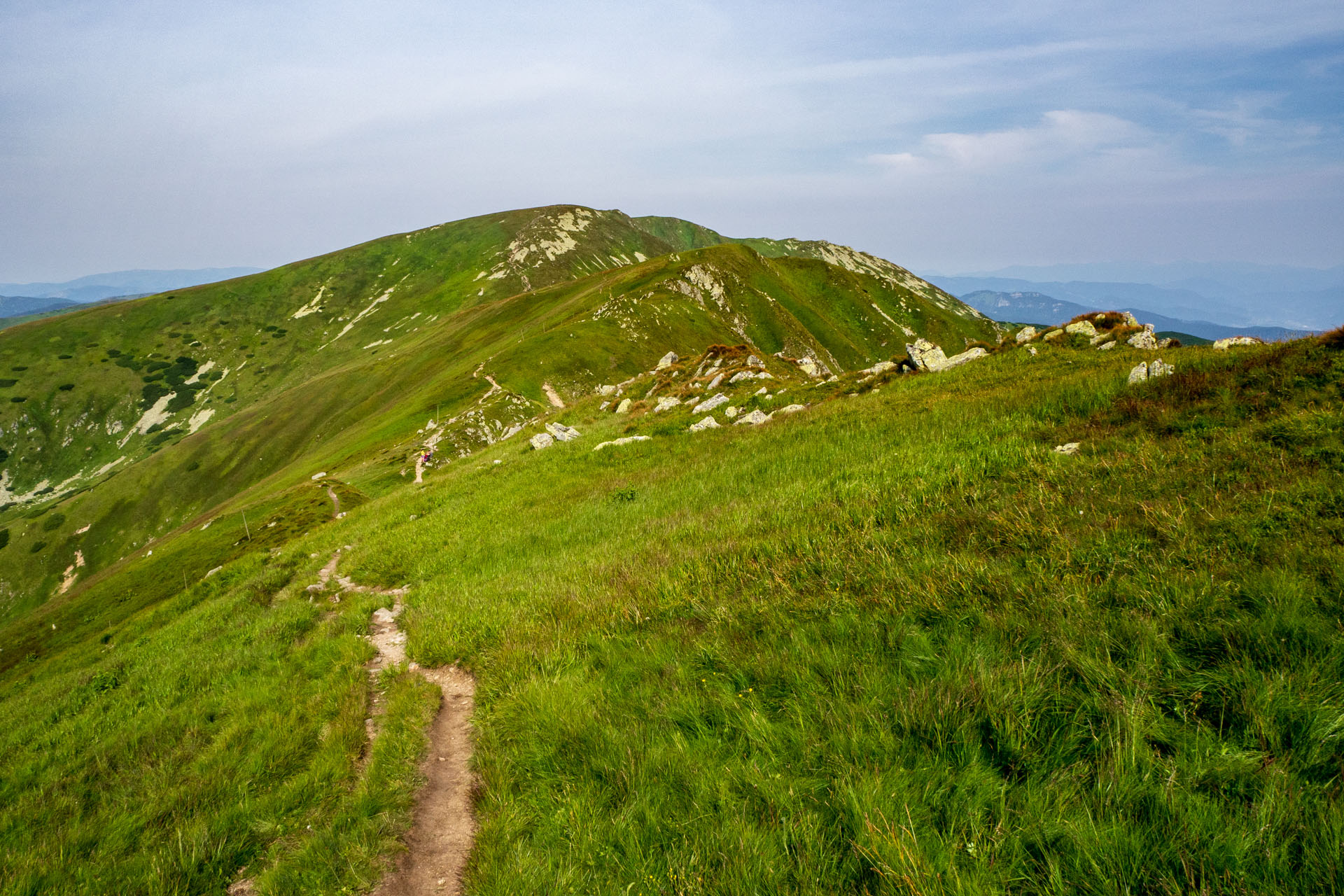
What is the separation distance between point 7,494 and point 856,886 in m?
237

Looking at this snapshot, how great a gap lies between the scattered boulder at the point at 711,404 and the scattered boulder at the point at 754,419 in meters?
2.38

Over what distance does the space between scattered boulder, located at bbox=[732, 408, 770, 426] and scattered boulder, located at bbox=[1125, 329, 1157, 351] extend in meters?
10.6

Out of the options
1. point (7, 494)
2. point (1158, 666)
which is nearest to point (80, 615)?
point (1158, 666)

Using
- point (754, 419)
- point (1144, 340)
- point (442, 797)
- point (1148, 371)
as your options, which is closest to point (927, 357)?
point (1144, 340)

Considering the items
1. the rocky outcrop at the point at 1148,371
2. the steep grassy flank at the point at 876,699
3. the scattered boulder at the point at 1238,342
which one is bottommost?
the steep grassy flank at the point at 876,699

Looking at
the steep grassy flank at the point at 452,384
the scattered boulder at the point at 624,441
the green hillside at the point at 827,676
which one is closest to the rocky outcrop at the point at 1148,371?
the green hillside at the point at 827,676

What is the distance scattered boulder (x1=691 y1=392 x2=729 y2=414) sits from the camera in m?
22.7

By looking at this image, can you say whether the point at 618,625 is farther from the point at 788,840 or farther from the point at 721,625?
the point at 788,840

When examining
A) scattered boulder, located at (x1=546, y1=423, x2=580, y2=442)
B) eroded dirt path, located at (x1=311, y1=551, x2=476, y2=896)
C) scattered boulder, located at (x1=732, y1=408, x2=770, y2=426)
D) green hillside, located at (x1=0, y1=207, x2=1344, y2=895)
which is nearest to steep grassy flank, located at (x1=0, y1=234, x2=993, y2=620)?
scattered boulder, located at (x1=546, y1=423, x2=580, y2=442)

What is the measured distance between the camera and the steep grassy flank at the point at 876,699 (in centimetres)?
320

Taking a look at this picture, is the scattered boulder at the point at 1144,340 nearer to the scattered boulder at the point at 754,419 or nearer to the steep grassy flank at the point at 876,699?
the steep grassy flank at the point at 876,699

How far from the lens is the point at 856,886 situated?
319 centimetres

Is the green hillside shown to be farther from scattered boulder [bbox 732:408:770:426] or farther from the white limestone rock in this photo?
the white limestone rock

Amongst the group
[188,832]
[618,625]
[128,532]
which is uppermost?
[618,625]
